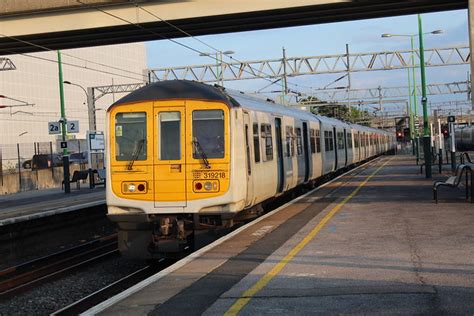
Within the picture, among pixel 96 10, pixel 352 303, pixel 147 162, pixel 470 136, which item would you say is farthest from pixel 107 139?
pixel 470 136

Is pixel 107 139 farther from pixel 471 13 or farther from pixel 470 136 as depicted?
pixel 470 136

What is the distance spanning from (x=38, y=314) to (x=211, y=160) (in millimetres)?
3729

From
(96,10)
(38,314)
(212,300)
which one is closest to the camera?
(212,300)

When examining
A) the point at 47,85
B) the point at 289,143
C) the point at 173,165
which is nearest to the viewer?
the point at 173,165

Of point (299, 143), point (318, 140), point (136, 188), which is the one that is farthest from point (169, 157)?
point (318, 140)

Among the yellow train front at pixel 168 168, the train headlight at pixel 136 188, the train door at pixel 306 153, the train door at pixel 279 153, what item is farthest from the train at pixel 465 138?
the train headlight at pixel 136 188

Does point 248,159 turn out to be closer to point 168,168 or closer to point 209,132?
point 209,132

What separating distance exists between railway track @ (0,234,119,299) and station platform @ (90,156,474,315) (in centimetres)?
340

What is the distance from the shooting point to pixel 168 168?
34.7ft

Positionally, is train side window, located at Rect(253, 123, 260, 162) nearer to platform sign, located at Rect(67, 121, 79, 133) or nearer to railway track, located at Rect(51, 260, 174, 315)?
railway track, located at Rect(51, 260, 174, 315)

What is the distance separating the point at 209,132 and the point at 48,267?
4500 mm

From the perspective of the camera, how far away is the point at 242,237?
430 inches

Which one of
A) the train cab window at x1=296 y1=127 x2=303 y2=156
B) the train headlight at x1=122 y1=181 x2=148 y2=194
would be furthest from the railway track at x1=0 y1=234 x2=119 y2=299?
the train cab window at x1=296 y1=127 x2=303 y2=156

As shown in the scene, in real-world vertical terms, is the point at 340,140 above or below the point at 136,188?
above
